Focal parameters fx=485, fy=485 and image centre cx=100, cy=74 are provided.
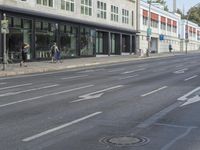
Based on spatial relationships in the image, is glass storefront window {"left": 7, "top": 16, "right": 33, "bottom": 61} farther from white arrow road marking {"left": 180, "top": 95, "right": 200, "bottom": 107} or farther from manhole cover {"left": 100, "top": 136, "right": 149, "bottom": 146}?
manhole cover {"left": 100, "top": 136, "right": 149, "bottom": 146}

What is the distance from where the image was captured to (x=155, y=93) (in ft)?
56.5

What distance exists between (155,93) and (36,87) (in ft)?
16.8

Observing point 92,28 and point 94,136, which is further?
point 92,28

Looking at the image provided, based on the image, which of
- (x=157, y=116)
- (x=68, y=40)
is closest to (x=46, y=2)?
(x=68, y=40)

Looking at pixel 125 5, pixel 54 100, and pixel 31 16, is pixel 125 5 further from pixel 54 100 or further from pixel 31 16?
pixel 54 100

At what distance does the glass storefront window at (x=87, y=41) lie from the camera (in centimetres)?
5416

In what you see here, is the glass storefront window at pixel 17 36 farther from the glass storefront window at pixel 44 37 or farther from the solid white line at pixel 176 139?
the solid white line at pixel 176 139

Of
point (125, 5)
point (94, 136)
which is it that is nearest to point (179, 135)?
point (94, 136)

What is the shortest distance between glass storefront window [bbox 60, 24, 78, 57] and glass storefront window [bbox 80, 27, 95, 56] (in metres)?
1.88

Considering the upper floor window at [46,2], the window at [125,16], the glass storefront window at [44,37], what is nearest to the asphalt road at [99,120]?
the glass storefront window at [44,37]

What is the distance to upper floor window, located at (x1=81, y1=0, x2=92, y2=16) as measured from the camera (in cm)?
5383

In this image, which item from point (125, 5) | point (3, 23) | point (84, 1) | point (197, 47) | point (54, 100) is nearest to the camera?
point (54, 100)

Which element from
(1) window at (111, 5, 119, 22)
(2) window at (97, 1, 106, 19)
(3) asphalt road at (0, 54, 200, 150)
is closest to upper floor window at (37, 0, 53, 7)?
(2) window at (97, 1, 106, 19)

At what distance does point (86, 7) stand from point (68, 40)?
6.49 meters
